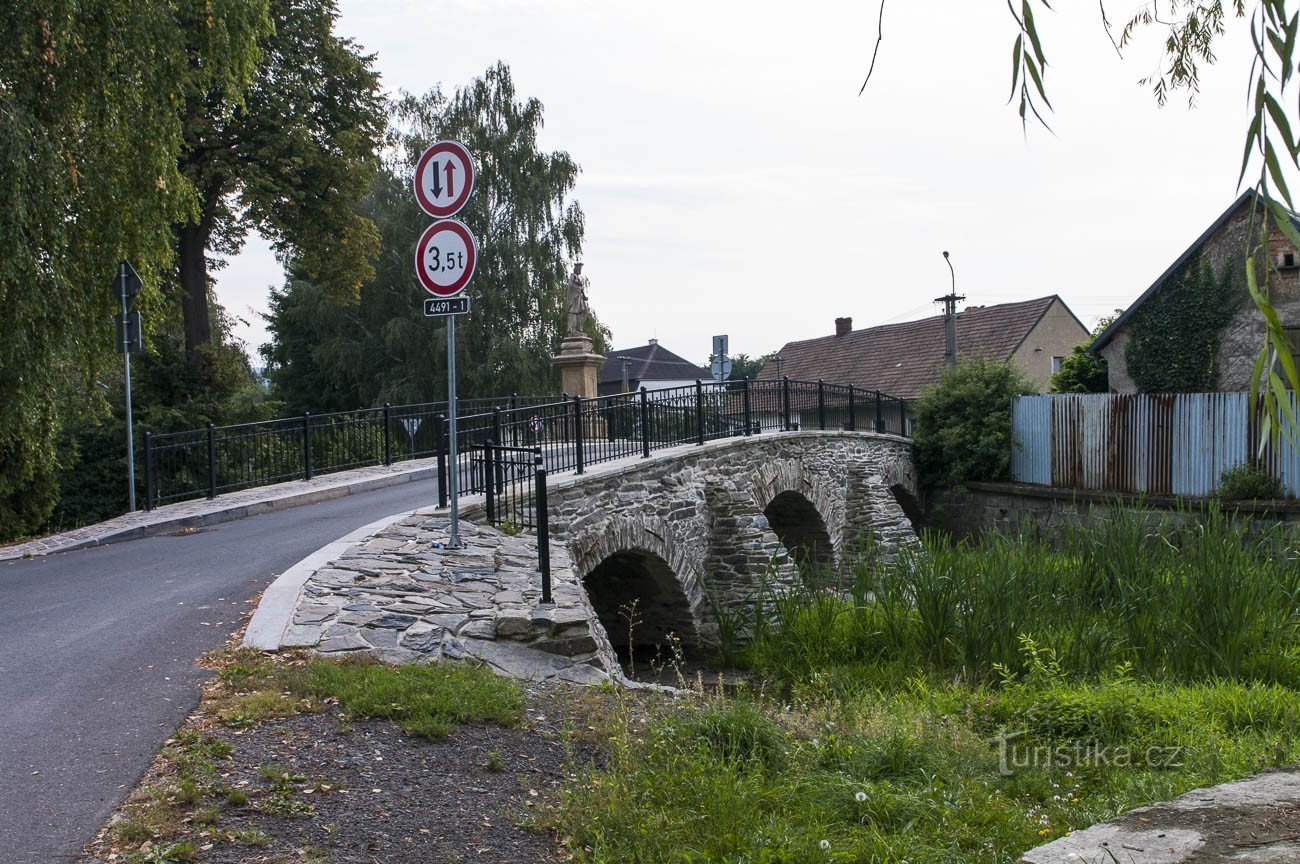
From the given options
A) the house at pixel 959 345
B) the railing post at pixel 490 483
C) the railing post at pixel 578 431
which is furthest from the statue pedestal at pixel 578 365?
the house at pixel 959 345

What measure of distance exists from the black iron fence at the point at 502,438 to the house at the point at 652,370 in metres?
42.9

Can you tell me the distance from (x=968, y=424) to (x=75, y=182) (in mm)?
19486

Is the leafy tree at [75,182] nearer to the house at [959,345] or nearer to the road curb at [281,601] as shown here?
the road curb at [281,601]

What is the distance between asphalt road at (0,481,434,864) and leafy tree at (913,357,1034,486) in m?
16.4

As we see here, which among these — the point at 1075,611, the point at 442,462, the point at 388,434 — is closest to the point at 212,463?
the point at 388,434

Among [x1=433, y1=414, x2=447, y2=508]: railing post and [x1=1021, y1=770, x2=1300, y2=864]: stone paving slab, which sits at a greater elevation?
[x1=433, y1=414, x2=447, y2=508]: railing post

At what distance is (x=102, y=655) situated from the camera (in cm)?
617

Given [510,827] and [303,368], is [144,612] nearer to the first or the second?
[510,827]

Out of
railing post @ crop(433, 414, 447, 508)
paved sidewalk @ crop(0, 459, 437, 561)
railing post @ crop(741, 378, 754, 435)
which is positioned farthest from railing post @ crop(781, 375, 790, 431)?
railing post @ crop(433, 414, 447, 508)

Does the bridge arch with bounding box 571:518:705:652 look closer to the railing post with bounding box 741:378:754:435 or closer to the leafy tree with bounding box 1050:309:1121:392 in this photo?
the railing post with bounding box 741:378:754:435

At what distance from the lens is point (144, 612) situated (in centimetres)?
733

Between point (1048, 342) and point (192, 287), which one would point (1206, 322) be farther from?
point (192, 287)

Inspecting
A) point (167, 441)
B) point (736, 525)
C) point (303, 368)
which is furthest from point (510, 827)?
point (303, 368)

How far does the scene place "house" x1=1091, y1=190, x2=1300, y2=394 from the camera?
2236cm
